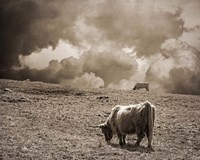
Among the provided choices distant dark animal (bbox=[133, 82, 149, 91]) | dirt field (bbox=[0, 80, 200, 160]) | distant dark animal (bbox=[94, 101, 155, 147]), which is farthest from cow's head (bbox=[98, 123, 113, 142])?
distant dark animal (bbox=[133, 82, 149, 91])

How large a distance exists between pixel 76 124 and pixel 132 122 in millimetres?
3875

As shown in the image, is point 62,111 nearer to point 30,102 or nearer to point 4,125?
point 30,102

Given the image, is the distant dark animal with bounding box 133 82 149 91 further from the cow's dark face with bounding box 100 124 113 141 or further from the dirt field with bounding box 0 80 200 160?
the cow's dark face with bounding box 100 124 113 141

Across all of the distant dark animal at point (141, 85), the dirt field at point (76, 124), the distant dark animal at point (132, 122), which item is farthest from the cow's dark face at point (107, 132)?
the distant dark animal at point (141, 85)

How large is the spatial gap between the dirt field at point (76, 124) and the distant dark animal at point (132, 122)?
0.44 meters

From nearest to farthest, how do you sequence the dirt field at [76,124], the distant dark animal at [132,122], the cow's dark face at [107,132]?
the dirt field at [76,124] → the distant dark animal at [132,122] → the cow's dark face at [107,132]

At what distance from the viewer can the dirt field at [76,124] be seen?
36.3 feet

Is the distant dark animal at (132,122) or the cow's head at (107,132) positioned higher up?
the distant dark animal at (132,122)

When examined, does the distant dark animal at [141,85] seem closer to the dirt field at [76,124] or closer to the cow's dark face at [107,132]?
the dirt field at [76,124]

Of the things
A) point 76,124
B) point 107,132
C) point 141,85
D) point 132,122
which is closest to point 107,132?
point 107,132

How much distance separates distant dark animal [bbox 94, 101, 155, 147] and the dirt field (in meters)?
0.44

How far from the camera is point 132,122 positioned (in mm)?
13195

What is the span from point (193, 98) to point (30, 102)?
11.6 metres

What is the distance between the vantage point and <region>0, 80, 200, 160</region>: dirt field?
11.1 metres
